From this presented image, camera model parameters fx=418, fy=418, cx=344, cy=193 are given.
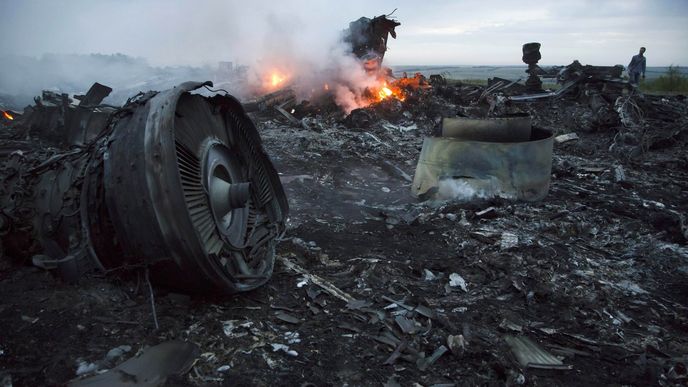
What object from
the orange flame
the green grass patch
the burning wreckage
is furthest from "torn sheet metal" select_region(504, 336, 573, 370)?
the green grass patch

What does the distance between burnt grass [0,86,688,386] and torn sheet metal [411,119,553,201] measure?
0.92 feet

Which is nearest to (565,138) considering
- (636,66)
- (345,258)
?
(636,66)

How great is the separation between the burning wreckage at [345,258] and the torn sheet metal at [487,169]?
0.08ft

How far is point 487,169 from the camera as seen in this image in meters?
6.03

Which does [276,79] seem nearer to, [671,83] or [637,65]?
[637,65]

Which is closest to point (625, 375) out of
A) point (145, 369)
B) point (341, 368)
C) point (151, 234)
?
point (341, 368)

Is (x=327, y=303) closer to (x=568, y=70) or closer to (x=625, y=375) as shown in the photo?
(x=625, y=375)

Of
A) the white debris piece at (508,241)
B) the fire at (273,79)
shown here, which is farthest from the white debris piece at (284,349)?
the fire at (273,79)

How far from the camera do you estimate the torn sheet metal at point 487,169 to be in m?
5.97

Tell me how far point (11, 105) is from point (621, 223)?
1743cm

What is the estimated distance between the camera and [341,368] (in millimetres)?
2619

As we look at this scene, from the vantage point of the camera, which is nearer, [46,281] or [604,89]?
[46,281]

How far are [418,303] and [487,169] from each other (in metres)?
3.18

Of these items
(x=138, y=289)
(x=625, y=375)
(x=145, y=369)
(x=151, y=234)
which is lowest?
(x=625, y=375)
